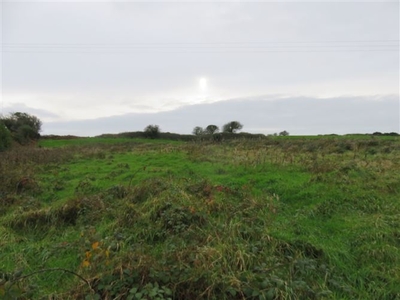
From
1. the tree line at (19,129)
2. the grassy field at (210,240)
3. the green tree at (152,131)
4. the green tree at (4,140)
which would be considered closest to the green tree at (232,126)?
the green tree at (152,131)

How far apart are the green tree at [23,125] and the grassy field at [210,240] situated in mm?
34126

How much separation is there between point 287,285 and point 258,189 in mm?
4738

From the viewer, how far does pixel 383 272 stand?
12.6ft

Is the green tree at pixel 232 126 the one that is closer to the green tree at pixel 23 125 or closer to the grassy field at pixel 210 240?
the green tree at pixel 23 125

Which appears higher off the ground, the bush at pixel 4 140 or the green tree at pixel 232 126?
the green tree at pixel 232 126

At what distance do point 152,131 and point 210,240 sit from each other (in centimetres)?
5275

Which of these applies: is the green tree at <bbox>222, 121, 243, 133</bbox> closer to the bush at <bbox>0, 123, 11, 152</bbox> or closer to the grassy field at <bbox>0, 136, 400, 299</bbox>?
the bush at <bbox>0, 123, 11, 152</bbox>

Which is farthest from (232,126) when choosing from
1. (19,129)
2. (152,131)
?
(19,129)

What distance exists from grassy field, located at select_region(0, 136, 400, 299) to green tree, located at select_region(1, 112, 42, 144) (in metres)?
34.1

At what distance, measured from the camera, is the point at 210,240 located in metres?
4.35

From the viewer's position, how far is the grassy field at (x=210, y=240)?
Answer: 10.7 feet

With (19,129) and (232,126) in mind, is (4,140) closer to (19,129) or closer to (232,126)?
(19,129)

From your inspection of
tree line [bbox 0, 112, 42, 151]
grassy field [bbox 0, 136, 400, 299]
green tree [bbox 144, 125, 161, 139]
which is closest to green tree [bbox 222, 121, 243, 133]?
green tree [bbox 144, 125, 161, 139]

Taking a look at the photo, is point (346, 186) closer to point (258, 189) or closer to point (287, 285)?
point (258, 189)
